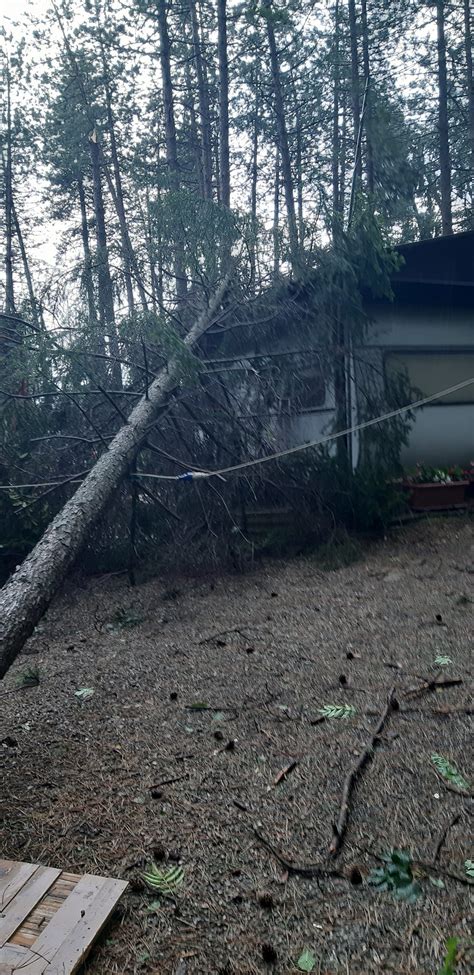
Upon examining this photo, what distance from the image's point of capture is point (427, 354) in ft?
28.6

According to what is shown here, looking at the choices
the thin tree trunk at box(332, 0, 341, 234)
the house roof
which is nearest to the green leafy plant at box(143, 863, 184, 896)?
the house roof

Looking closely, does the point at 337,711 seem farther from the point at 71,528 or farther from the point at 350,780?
the point at 71,528

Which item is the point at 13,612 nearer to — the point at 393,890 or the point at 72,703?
the point at 72,703

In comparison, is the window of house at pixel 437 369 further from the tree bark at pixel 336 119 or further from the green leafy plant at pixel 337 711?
the green leafy plant at pixel 337 711

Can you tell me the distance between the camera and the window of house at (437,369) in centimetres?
856

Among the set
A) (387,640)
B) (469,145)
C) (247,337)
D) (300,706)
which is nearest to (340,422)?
(247,337)

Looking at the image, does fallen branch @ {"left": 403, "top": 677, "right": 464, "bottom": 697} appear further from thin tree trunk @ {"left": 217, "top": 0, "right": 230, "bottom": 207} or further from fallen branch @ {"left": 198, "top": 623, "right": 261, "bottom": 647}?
thin tree trunk @ {"left": 217, "top": 0, "right": 230, "bottom": 207}

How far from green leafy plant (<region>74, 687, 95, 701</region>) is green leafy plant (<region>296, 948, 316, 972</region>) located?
97.0 inches

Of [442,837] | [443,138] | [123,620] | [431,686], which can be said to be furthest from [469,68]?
[442,837]

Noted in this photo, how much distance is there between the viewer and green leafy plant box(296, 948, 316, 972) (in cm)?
196

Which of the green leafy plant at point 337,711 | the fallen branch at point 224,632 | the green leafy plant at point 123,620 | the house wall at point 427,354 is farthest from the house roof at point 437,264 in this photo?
the green leafy plant at point 337,711

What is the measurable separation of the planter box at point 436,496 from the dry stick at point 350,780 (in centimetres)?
440

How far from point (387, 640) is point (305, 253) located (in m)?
4.34

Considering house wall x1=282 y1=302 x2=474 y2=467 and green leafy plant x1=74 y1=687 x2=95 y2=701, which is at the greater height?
house wall x1=282 y1=302 x2=474 y2=467
